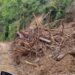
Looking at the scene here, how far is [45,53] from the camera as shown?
32.9 feet

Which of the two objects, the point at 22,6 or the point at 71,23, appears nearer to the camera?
the point at 71,23

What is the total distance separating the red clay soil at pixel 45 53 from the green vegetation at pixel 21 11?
11.2 ft

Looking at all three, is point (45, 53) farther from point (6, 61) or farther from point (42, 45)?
point (6, 61)

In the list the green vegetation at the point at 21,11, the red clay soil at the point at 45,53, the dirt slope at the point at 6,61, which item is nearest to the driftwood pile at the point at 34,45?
the red clay soil at the point at 45,53

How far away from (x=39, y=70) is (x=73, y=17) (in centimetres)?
662

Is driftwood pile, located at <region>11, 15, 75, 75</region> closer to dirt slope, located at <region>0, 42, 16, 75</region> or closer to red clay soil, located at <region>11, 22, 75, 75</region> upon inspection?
red clay soil, located at <region>11, 22, 75, 75</region>

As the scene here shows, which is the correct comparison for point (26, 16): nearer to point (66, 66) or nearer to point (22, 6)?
point (22, 6)

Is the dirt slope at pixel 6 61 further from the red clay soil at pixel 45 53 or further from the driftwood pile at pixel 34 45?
the driftwood pile at pixel 34 45

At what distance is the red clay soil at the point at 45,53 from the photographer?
9.12 meters

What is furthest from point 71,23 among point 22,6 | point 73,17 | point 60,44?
point 60,44

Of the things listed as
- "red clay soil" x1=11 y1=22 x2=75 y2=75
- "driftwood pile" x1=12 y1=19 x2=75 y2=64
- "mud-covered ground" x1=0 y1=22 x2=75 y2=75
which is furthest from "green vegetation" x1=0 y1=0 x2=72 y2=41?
"mud-covered ground" x1=0 y1=22 x2=75 y2=75

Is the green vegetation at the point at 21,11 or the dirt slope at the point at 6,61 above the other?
the green vegetation at the point at 21,11

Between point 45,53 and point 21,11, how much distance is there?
7309mm

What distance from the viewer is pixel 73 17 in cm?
1506
